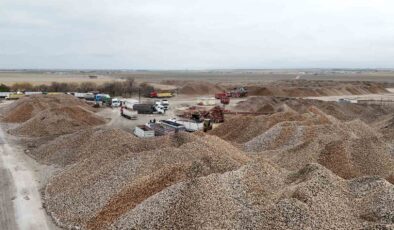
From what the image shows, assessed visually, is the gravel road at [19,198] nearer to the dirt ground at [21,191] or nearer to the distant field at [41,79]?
the dirt ground at [21,191]

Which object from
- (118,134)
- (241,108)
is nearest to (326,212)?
(118,134)


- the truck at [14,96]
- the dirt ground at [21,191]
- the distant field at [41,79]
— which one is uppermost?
the truck at [14,96]

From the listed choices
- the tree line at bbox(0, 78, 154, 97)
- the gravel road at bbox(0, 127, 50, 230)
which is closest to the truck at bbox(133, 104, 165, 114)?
the gravel road at bbox(0, 127, 50, 230)

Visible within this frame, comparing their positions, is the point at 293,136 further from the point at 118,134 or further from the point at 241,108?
the point at 241,108

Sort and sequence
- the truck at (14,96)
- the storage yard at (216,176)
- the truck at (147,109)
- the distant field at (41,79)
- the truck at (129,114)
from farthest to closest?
the distant field at (41,79) → the truck at (14,96) → the truck at (147,109) → the truck at (129,114) → the storage yard at (216,176)

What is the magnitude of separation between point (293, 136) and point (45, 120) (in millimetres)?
21179

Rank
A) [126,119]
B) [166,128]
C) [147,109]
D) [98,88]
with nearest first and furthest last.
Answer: [166,128]
[126,119]
[147,109]
[98,88]

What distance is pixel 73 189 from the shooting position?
17.9 metres

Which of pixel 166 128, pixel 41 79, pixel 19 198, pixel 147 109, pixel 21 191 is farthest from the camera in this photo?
pixel 41 79

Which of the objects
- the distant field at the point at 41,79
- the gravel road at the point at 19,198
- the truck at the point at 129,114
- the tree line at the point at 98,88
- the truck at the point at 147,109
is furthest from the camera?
the distant field at the point at 41,79

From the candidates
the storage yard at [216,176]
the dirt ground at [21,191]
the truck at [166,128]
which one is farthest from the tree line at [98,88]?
the dirt ground at [21,191]

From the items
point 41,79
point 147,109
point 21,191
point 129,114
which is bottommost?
point 21,191

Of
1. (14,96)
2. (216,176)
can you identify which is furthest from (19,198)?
(14,96)

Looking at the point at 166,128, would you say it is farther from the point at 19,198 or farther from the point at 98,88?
the point at 98,88
